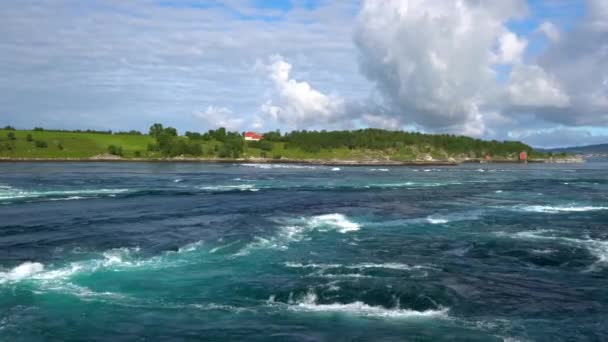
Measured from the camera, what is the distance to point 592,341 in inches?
840

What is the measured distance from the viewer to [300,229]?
156 ft

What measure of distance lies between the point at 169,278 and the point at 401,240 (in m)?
18.4

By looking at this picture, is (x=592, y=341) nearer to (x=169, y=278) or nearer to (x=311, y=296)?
(x=311, y=296)

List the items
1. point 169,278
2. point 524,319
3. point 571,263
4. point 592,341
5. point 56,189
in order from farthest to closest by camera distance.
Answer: point 56,189
point 571,263
point 169,278
point 524,319
point 592,341

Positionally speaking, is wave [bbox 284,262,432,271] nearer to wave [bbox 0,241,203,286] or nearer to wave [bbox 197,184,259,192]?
wave [bbox 0,241,203,286]

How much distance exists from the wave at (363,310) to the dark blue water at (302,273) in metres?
0.09

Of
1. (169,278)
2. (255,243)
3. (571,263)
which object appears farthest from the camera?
(255,243)

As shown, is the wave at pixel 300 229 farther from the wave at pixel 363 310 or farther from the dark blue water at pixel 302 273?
the wave at pixel 363 310

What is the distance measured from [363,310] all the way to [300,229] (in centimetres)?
2303

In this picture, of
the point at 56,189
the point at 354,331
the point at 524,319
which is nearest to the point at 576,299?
the point at 524,319

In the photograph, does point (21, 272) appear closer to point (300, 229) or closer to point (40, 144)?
point (300, 229)

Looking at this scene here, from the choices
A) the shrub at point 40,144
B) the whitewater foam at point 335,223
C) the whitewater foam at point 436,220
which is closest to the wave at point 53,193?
the whitewater foam at point 335,223

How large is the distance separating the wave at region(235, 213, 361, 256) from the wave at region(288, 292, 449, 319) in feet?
41.2

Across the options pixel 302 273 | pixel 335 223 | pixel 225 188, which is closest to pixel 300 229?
pixel 335 223
